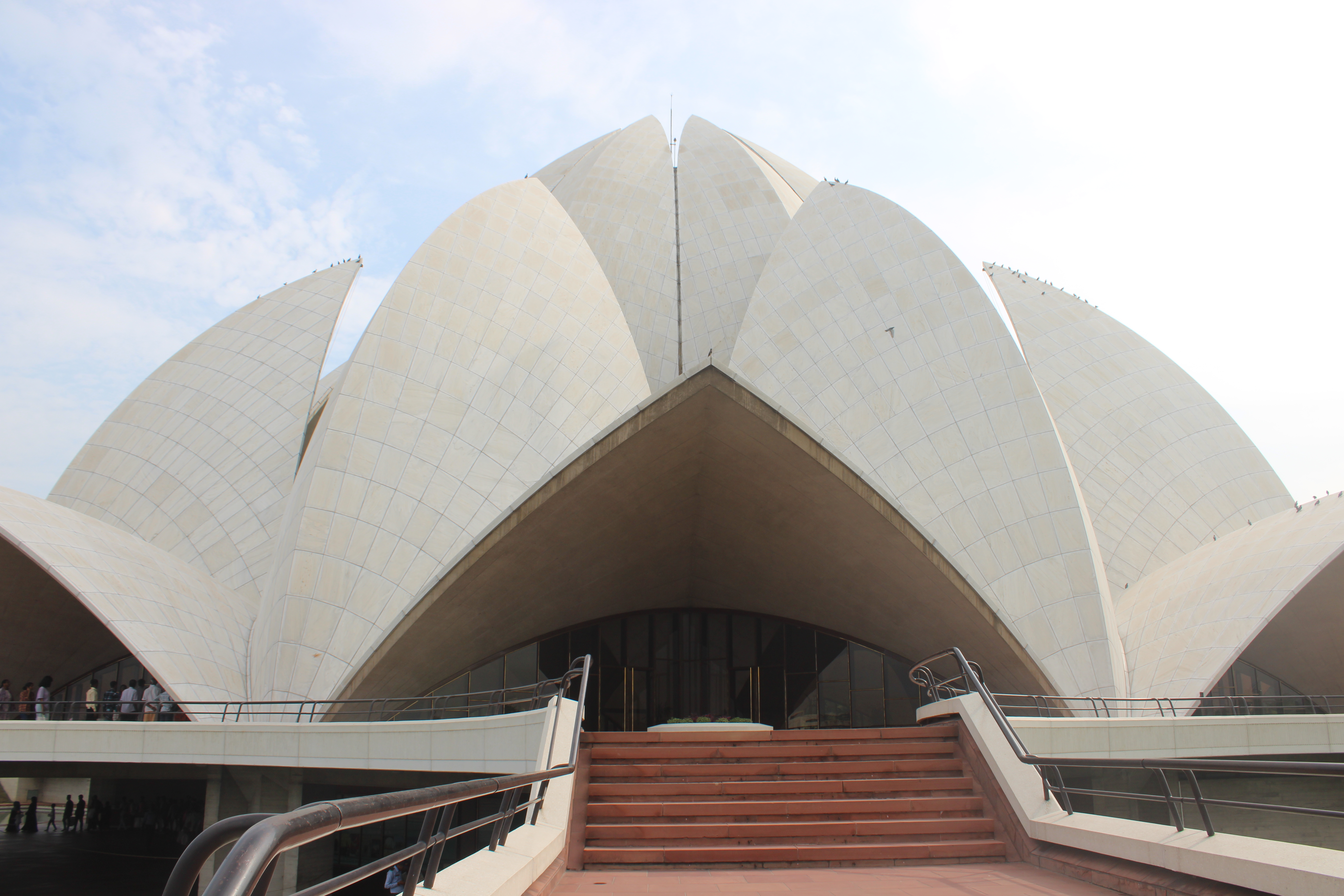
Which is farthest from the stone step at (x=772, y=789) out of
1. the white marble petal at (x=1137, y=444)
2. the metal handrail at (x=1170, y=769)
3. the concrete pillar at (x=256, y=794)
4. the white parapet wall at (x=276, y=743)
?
the white marble petal at (x=1137, y=444)

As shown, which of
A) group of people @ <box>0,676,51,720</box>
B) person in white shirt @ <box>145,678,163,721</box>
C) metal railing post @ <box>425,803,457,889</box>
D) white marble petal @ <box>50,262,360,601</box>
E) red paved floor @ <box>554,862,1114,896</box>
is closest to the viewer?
metal railing post @ <box>425,803,457,889</box>

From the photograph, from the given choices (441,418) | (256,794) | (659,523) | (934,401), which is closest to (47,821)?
(256,794)

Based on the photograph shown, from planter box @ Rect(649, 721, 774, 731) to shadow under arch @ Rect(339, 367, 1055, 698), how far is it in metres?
4.45

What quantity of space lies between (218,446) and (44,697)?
656cm

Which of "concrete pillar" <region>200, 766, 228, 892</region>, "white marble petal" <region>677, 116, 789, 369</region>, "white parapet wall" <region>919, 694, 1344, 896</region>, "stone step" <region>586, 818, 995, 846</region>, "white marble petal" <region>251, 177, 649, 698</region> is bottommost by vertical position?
"concrete pillar" <region>200, 766, 228, 892</region>

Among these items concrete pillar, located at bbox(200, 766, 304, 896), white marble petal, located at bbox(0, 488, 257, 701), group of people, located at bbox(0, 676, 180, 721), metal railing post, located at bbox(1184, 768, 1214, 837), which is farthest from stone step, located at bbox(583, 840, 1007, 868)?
white marble petal, located at bbox(0, 488, 257, 701)

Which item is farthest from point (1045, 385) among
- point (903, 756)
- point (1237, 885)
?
point (1237, 885)

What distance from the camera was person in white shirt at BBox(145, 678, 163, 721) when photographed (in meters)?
13.0

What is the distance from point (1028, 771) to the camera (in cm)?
709

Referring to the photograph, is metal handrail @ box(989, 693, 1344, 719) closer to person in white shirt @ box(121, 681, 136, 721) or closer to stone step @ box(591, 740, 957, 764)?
stone step @ box(591, 740, 957, 764)

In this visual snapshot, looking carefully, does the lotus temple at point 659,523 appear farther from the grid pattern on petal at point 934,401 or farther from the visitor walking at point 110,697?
the visitor walking at point 110,697

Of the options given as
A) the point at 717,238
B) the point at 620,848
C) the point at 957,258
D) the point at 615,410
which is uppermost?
the point at 717,238

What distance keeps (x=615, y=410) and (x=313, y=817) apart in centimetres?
1690

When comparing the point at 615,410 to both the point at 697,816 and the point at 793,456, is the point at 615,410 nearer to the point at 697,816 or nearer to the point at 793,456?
the point at 793,456
